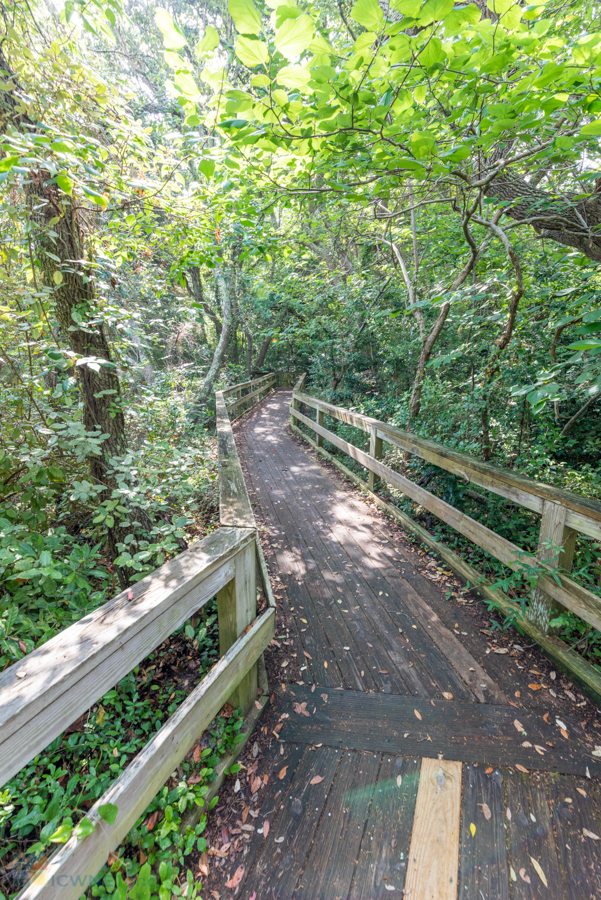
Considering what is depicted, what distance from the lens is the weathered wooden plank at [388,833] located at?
→ 54.5 inches

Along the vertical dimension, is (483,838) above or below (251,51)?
below

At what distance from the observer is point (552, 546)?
2107 millimetres

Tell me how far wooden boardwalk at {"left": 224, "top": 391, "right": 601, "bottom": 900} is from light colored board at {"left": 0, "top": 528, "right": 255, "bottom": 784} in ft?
3.27

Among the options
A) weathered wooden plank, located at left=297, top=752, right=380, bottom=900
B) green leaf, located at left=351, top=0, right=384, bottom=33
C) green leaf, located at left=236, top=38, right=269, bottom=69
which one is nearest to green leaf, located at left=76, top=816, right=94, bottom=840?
weathered wooden plank, located at left=297, top=752, right=380, bottom=900

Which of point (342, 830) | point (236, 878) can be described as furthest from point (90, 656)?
point (342, 830)

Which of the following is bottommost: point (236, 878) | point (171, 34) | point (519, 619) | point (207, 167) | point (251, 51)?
point (236, 878)

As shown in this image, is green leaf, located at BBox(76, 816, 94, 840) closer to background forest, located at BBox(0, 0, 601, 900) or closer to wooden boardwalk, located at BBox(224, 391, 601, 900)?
background forest, located at BBox(0, 0, 601, 900)

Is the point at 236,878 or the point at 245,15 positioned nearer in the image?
the point at 245,15

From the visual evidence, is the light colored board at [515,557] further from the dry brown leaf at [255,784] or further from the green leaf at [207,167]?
the green leaf at [207,167]

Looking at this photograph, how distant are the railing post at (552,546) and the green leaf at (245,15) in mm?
2448

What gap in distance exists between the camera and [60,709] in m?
0.95

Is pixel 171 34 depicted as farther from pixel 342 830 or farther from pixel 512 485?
pixel 342 830

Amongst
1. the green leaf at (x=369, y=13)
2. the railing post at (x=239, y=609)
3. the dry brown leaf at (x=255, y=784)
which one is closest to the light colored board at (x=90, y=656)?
the railing post at (x=239, y=609)

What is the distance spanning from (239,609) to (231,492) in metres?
0.84
